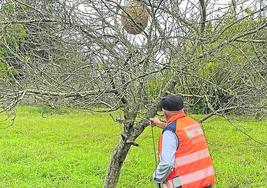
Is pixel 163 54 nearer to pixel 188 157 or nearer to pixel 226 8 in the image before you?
pixel 226 8

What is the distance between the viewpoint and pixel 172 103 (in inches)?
164

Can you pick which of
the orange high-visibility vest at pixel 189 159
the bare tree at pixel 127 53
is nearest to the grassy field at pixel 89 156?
the bare tree at pixel 127 53

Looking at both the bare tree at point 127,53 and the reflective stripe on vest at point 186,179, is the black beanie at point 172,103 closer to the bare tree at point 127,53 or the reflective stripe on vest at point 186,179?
Result: the bare tree at point 127,53

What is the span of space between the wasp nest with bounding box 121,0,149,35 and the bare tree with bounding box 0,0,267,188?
55 millimetres

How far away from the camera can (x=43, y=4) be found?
4.12 meters

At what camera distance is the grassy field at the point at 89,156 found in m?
8.19

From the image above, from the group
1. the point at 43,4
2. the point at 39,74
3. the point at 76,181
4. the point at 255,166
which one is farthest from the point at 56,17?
the point at 255,166

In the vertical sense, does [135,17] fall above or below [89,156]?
above

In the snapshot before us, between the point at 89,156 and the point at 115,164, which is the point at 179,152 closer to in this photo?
the point at 115,164

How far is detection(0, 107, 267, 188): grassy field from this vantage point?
8188 millimetres

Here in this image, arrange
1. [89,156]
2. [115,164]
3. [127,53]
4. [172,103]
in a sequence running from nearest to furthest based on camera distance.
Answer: [172,103], [127,53], [115,164], [89,156]

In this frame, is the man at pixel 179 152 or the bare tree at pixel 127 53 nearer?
the bare tree at pixel 127 53

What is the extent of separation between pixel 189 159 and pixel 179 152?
0.37 ft

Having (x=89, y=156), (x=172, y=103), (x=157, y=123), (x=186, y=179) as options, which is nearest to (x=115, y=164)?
(x=157, y=123)
